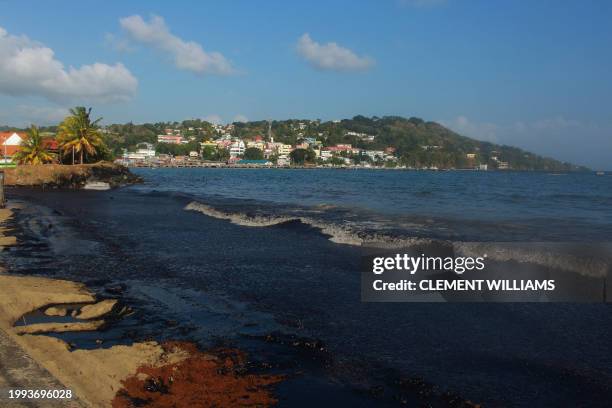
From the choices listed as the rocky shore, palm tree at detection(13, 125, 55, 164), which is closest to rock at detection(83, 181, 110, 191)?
the rocky shore

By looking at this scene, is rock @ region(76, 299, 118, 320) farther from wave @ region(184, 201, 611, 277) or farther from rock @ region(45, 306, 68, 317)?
wave @ region(184, 201, 611, 277)

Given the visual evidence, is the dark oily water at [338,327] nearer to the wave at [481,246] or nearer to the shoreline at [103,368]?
the shoreline at [103,368]

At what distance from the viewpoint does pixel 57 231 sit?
66.7 ft

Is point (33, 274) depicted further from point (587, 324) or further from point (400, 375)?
point (587, 324)

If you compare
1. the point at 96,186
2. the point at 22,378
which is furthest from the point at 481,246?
the point at 96,186

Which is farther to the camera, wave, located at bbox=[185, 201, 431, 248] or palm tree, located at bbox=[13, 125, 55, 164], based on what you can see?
palm tree, located at bbox=[13, 125, 55, 164]

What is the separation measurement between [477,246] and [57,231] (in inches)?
658

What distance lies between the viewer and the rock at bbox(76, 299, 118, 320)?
889 cm

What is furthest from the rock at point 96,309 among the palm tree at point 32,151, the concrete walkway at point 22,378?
the palm tree at point 32,151

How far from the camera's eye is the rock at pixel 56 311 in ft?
29.2

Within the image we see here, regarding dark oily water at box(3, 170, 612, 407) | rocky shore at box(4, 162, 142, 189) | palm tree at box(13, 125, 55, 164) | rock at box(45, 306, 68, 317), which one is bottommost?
dark oily water at box(3, 170, 612, 407)

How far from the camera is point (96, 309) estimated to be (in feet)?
30.2

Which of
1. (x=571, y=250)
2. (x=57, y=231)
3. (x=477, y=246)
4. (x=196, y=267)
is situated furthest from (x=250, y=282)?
(x=57, y=231)

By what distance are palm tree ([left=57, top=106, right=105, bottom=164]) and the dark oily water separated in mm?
46454
